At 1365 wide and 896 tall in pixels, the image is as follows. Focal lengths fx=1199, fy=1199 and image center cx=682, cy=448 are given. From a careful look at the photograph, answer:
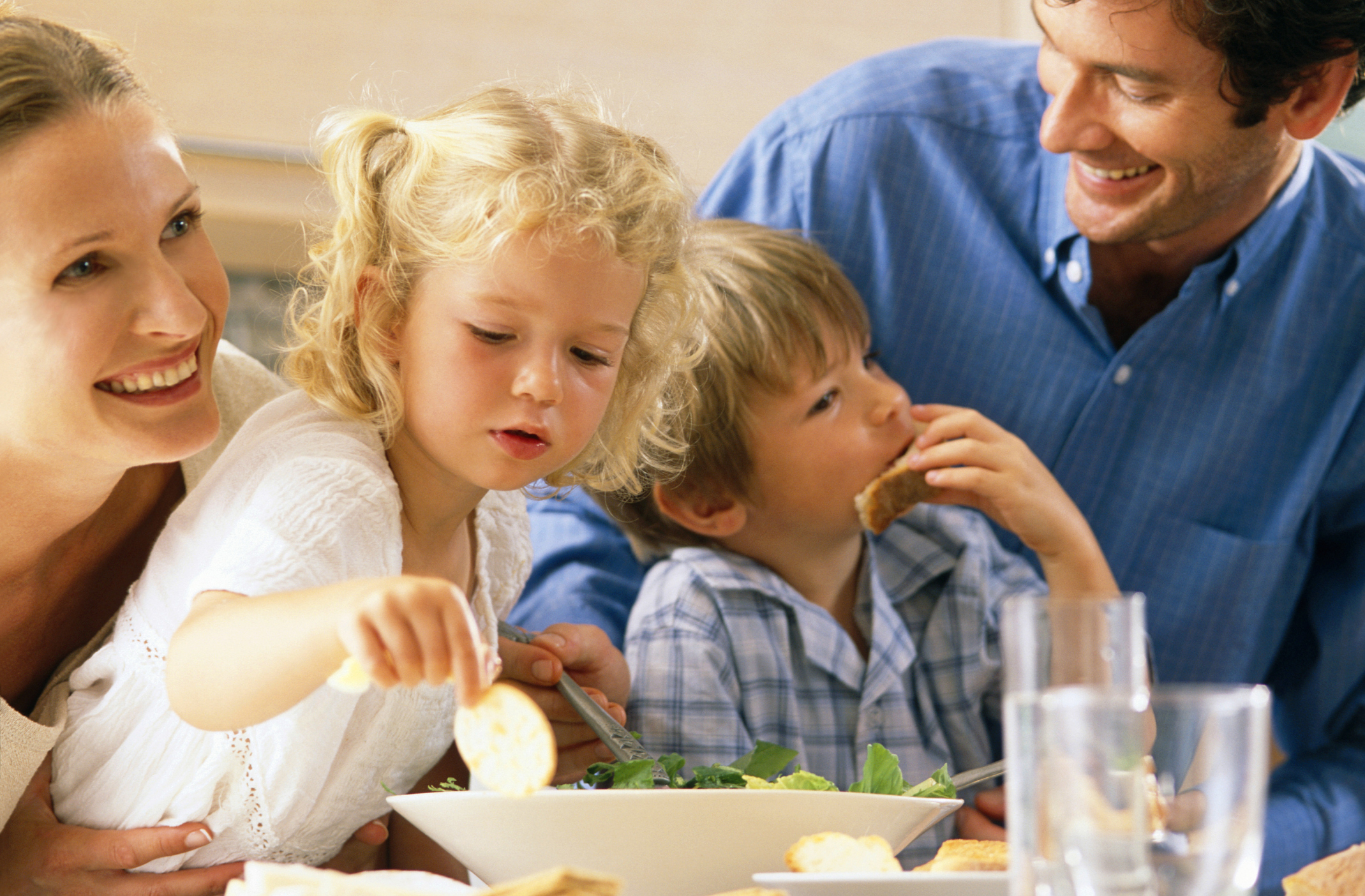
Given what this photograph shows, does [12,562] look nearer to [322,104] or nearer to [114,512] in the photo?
[114,512]

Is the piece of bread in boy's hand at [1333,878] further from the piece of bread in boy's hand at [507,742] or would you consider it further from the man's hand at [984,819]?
the man's hand at [984,819]

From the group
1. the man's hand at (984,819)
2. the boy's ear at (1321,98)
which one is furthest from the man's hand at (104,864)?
the boy's ear at (1321,98)

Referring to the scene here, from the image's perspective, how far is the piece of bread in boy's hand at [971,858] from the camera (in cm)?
70

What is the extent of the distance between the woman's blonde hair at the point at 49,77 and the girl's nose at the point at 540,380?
388 mm

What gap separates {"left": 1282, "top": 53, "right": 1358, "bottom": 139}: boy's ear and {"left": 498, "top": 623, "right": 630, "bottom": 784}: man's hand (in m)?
1.13

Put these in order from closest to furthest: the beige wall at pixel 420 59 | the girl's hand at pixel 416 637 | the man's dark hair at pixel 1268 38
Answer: the girl's hand at pixel 416 637 → the man's dark hair at pixel 1268 38 → the beige wall at pixel 420 59

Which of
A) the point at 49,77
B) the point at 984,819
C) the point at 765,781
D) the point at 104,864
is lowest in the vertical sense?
the point at 984,819

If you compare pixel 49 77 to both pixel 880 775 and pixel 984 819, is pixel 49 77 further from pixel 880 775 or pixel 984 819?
pixel 984 819

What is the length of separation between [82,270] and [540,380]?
0.37m

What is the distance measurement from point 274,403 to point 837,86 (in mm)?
1105

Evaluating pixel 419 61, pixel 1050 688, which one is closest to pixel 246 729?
pixel 1050 688

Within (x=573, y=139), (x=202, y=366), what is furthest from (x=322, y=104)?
(x=202, y=366)

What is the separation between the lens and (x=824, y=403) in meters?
1.63

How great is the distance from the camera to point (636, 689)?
4.94 ft
